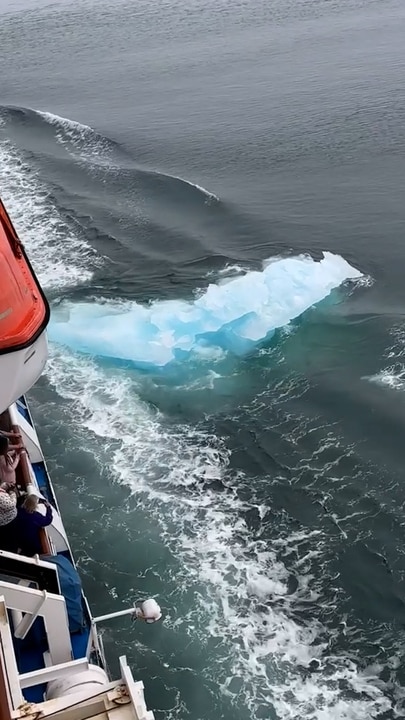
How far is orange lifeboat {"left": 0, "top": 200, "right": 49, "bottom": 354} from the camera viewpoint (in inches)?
238

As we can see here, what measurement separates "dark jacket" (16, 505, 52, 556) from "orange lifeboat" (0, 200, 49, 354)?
1.95 metres

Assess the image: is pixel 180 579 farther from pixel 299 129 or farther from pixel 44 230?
pixel 299 129

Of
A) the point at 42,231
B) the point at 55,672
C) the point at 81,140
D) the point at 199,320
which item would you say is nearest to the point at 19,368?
the point at 55,672

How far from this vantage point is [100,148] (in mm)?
23984

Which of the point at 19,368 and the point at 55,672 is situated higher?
the point at 19,368

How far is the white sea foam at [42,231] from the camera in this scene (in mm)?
16906

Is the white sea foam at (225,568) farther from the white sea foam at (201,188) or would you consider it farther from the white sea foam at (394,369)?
the white sea foam at (201,188)

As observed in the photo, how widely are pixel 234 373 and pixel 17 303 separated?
24.2ft

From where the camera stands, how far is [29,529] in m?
7.03

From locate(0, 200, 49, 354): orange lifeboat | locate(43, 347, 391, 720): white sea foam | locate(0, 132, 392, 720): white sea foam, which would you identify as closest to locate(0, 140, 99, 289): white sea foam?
locate(0, 132, 392, 720): white sea foam

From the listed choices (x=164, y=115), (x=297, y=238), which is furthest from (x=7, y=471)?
(x=164, y=115)

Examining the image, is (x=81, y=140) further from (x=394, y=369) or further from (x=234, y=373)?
(x=394, y=369)

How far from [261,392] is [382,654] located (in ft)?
17.6

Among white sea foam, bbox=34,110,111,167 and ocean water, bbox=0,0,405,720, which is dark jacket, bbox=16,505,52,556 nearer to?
ocean water, bbox=0,0,405,720
